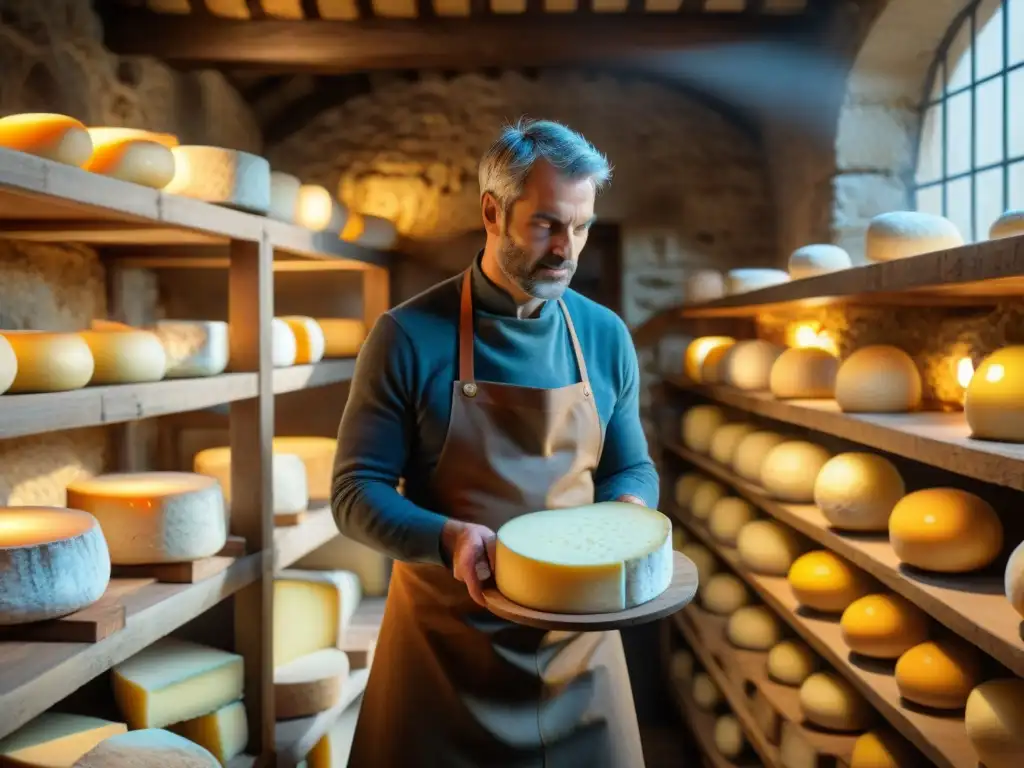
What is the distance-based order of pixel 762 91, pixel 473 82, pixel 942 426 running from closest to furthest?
pixel 942 426, pixel 762 91, pixel 473 82

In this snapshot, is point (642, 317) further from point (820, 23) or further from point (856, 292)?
point (856, 292)

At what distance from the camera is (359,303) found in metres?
4.30

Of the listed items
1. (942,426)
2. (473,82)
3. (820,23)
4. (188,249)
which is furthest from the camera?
(473,82)

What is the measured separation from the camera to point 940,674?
6.42 ft

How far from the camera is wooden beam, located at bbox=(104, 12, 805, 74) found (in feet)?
10.8

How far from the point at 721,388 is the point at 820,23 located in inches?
51.1

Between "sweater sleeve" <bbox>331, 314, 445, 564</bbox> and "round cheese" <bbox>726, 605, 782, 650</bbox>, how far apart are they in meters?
1.77

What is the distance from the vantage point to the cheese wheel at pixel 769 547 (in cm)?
298

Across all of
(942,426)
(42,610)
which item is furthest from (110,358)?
(942,426)

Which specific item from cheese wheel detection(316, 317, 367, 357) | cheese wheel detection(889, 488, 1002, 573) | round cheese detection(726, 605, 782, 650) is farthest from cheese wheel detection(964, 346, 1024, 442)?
cheese wheel detection(316, 317, 367, 357)

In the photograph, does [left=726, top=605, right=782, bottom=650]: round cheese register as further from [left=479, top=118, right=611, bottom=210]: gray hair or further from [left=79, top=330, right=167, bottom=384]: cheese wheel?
[left=79, top=330, right=167, bottom=384]: cheese wheel

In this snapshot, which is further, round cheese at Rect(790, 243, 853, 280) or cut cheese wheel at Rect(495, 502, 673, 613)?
round cheese at Rect(790, 243, 853, 280)

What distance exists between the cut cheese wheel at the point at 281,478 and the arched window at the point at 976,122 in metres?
2.20

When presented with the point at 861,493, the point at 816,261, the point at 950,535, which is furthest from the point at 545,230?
the point at 816,261
